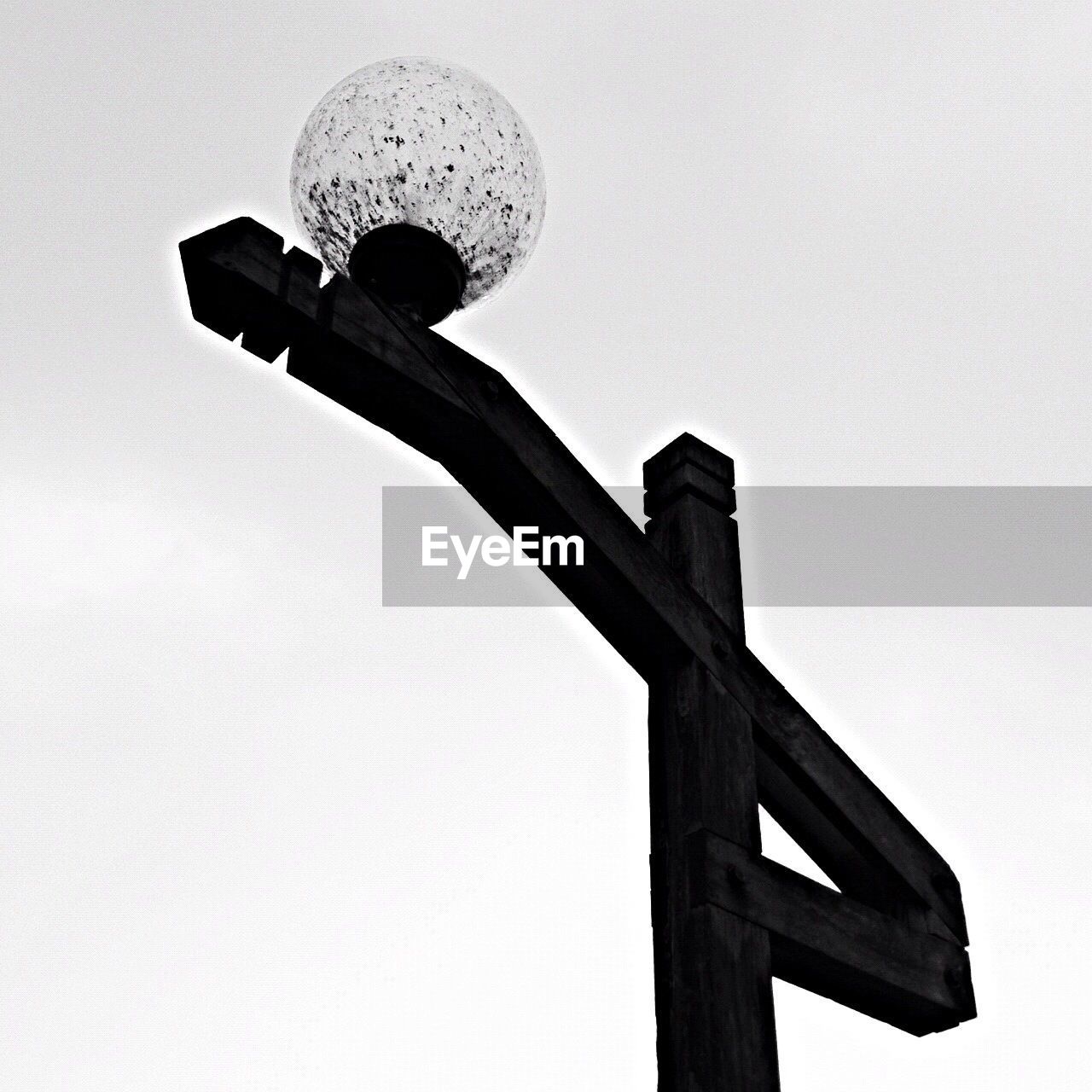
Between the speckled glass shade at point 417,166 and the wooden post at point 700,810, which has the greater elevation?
the speckled glass shade at point 417,166

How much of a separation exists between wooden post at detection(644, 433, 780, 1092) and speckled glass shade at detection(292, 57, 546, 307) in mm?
647

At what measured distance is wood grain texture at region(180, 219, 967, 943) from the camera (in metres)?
2.40

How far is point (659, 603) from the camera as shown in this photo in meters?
2.77

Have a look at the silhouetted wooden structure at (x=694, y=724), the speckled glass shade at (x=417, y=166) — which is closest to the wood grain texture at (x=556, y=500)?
the silhouetted wooden structure at (x=694, y=724)

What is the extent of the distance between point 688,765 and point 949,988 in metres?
0.69

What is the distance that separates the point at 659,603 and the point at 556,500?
27 centimetres

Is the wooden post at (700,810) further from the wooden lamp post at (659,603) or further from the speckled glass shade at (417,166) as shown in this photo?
the speckled glass shade at (417,166)

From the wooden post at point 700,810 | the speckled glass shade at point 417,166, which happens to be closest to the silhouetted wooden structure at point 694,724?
the wooden post at point 700,810

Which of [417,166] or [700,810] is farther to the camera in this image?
[417,166]

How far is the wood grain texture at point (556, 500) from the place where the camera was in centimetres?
240

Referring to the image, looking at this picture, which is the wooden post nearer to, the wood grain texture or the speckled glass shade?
the wood grain texture

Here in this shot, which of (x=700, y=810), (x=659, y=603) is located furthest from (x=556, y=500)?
(x=700, y=810)

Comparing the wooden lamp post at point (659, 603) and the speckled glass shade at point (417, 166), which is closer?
the wooden lamp post at point (659, 603)

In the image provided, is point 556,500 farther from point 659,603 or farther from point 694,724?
point 694,724
